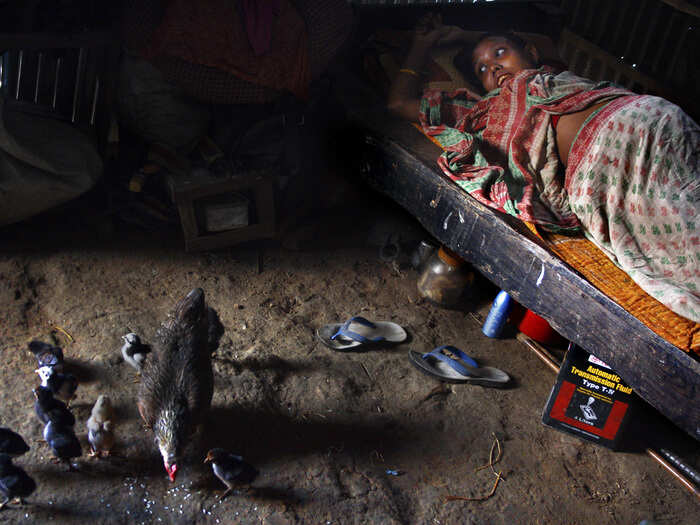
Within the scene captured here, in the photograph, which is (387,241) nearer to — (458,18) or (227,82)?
(227,82)

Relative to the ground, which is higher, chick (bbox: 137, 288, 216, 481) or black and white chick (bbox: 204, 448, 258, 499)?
chick (bbox: 137, 288, 216, 481)

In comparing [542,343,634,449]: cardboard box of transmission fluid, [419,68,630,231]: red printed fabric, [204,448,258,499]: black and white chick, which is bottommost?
[204,448,258,499]: black and white chick

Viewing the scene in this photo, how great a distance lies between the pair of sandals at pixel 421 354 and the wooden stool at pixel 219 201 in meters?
1.04

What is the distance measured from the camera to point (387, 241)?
167 inches

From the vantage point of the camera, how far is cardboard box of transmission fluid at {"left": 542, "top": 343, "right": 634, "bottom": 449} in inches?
114

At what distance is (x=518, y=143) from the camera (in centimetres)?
349

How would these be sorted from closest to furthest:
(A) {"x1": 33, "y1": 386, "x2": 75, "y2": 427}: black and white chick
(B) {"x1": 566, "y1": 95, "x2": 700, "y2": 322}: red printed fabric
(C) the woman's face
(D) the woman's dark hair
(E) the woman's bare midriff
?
(A) {"x1": 33, "y1": 386, "x2": 75, "y2": 427}: black and white chick < (B) {"x1": 566, "y1": 95, "x2": 700, "y2": 322}: red printed fabric < (E) the woman's bare midriff < (C) the woman's face < (D) the woman's dark hair

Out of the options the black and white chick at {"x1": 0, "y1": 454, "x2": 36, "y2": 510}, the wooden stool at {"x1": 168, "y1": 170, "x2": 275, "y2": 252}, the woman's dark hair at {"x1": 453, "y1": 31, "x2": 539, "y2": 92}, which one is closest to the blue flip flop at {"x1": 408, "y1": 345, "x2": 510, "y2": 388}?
the wooden stool at {"x1": 168, "y1": 170, "x2": 275, "y2": 252}

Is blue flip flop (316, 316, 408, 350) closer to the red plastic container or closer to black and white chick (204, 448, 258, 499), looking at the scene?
the red plastic container

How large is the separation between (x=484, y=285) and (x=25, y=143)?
325 centimetres

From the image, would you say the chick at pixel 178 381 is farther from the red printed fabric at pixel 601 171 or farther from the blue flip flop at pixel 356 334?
the red printed fabric at pixel 601 171

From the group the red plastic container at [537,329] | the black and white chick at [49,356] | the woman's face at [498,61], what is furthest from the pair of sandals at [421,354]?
the woman's face at [498,61]

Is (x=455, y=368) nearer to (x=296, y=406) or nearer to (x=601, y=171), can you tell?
(x=296, y=406)

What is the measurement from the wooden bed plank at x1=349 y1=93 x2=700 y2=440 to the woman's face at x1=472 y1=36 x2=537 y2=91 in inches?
30.1
